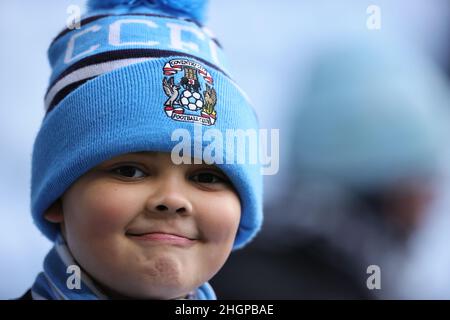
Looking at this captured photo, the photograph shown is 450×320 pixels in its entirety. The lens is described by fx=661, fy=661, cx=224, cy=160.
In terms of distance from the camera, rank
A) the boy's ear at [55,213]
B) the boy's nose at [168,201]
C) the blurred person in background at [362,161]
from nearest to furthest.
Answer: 1. the boy's nose at [168,201]
2. the boy's ear at [55,213]
3. the blurred person in background at [362,161]

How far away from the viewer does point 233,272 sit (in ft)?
4.33

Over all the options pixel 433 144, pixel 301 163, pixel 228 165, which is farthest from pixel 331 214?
pixel 228 165

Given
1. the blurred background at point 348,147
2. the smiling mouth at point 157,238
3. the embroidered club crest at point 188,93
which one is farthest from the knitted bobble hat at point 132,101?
the blurred background at point 348,147

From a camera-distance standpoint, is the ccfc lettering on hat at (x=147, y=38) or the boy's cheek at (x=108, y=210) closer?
the boy's cheek at (x=108, y=210)

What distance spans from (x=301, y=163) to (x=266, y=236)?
186 mm

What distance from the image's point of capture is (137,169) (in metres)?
0.84

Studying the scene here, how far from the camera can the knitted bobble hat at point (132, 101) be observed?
83 cm

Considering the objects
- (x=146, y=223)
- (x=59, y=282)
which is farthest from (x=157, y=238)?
(x=59, y=282)

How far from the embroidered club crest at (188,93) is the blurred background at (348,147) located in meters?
0.34

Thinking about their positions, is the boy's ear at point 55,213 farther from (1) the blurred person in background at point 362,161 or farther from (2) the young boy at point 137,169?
(1) the blurred person in background at point 362,161

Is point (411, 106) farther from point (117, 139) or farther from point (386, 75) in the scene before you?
point (117, 139)

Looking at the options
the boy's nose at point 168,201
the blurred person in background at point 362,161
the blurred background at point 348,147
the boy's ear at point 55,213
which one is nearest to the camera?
the boy's nose at point 168,201

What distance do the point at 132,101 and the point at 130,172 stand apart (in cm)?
9

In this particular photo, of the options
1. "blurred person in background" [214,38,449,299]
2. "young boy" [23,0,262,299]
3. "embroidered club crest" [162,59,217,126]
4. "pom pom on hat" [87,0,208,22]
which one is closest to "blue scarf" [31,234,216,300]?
"young boy" [23,0,262,299]
